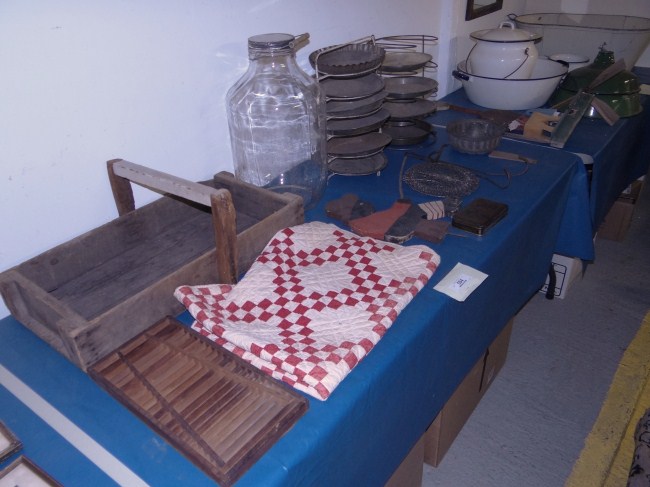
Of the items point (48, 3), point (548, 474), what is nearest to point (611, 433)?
point (548, 474)

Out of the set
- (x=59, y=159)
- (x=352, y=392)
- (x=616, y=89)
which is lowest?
(x=352, y=392)

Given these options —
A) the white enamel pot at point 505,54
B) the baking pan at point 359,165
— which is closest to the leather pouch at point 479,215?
the baking pan at point 359,165

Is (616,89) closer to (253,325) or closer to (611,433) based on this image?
(611,433)

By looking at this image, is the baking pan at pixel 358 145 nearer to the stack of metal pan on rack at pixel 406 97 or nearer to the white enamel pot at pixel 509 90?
the stack of metal pan on rack at pixel 406 97

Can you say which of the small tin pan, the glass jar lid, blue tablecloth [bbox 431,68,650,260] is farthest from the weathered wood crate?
blue tablecloth [bbox 431,68,650,260]

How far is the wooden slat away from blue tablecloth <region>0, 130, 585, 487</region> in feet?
0.09

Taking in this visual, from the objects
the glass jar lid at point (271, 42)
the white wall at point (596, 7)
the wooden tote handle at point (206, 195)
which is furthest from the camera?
the white wall at point (596, 7)

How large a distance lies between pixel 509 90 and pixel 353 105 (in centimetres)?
78

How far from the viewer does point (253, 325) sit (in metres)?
0.85

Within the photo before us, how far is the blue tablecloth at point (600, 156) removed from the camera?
5.47 feet

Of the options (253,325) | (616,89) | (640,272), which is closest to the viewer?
(253,325)

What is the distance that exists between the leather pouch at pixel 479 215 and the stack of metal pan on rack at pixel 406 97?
424 millimetres

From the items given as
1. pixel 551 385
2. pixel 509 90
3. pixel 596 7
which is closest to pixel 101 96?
pixel 509 90

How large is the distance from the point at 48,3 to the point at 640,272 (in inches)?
90.4
